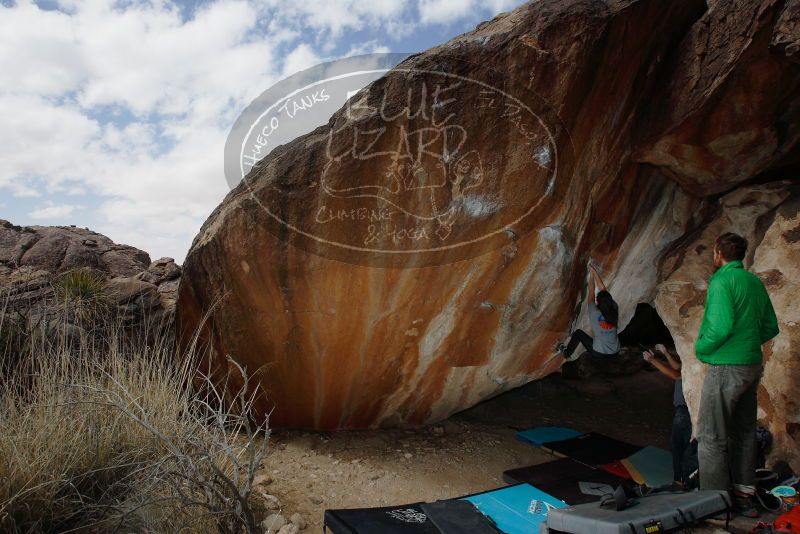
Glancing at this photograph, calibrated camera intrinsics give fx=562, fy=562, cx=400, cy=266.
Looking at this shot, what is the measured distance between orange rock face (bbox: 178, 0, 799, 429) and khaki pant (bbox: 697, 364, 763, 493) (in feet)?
4.29

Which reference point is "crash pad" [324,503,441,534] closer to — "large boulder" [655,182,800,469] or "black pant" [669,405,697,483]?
"black pant" [669,405,697,483]

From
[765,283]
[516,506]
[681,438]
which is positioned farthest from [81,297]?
[765,283]

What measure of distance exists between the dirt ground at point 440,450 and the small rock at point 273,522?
0.13m

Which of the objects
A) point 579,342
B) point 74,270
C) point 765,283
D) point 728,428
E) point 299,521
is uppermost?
point 74,270

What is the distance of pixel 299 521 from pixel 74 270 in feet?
9.77

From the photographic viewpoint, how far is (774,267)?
3.22 m

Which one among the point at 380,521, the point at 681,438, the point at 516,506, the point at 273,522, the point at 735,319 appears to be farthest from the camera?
the point at 681,438

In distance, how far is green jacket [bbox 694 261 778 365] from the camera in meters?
2.60

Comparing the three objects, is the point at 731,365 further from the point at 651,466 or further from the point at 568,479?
the point at 651,466

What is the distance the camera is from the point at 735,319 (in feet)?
8.60

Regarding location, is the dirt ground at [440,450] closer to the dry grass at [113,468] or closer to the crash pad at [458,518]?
the crash pad at [458,518]

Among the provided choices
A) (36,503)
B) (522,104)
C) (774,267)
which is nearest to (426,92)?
(522,104)

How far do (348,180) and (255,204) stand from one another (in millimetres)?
604

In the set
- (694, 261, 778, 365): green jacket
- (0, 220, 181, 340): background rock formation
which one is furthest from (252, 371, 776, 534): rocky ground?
(0, 220, 181, 340): background rock formation
